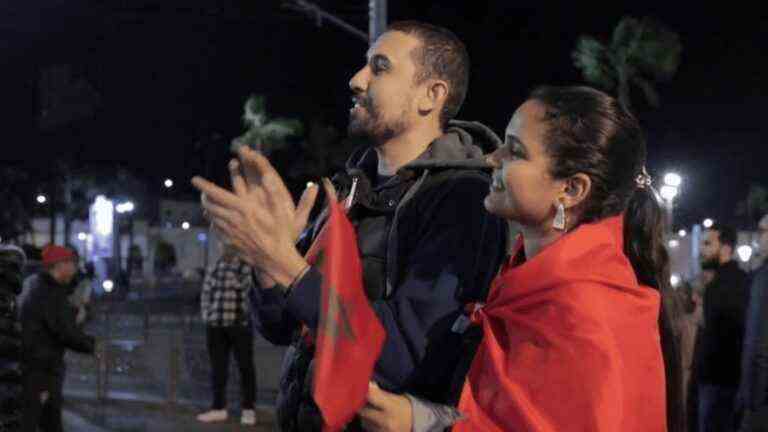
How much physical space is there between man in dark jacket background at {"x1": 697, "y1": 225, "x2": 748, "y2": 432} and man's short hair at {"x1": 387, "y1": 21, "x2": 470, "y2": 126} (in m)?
5.14

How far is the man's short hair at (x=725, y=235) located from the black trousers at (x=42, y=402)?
503 cm

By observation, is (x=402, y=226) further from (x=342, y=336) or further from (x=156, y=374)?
(x=156, y=374)

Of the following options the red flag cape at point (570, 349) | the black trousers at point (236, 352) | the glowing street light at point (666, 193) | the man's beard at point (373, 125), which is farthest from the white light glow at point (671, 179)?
the red flag cape at point (570, 349)

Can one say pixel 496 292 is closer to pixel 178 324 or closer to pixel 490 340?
pixel 490 340

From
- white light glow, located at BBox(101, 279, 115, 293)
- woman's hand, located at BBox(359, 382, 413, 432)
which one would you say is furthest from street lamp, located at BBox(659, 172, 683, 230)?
white light glow, located at BBox(101, 279, 115, 293)

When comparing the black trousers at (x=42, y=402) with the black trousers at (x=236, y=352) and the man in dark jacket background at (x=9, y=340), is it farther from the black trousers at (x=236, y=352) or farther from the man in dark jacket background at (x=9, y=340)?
the man in dark jacket background at (x=9, y=340)

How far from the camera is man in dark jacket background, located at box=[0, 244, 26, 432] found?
3.08m

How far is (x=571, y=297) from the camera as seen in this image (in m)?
2.11

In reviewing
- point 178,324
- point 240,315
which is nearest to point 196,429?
point 240,315

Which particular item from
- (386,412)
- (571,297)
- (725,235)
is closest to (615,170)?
(571,297)

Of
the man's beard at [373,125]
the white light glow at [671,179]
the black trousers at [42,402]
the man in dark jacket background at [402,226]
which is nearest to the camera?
the man in dark jacket background at [402,226]

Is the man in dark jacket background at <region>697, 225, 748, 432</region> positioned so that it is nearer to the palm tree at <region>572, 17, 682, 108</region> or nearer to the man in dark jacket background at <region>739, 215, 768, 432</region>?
the man in dark jacket background at <region>739, 215, 768, 432</region>

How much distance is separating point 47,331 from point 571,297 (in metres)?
6.96

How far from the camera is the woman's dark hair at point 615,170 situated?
2322mm
